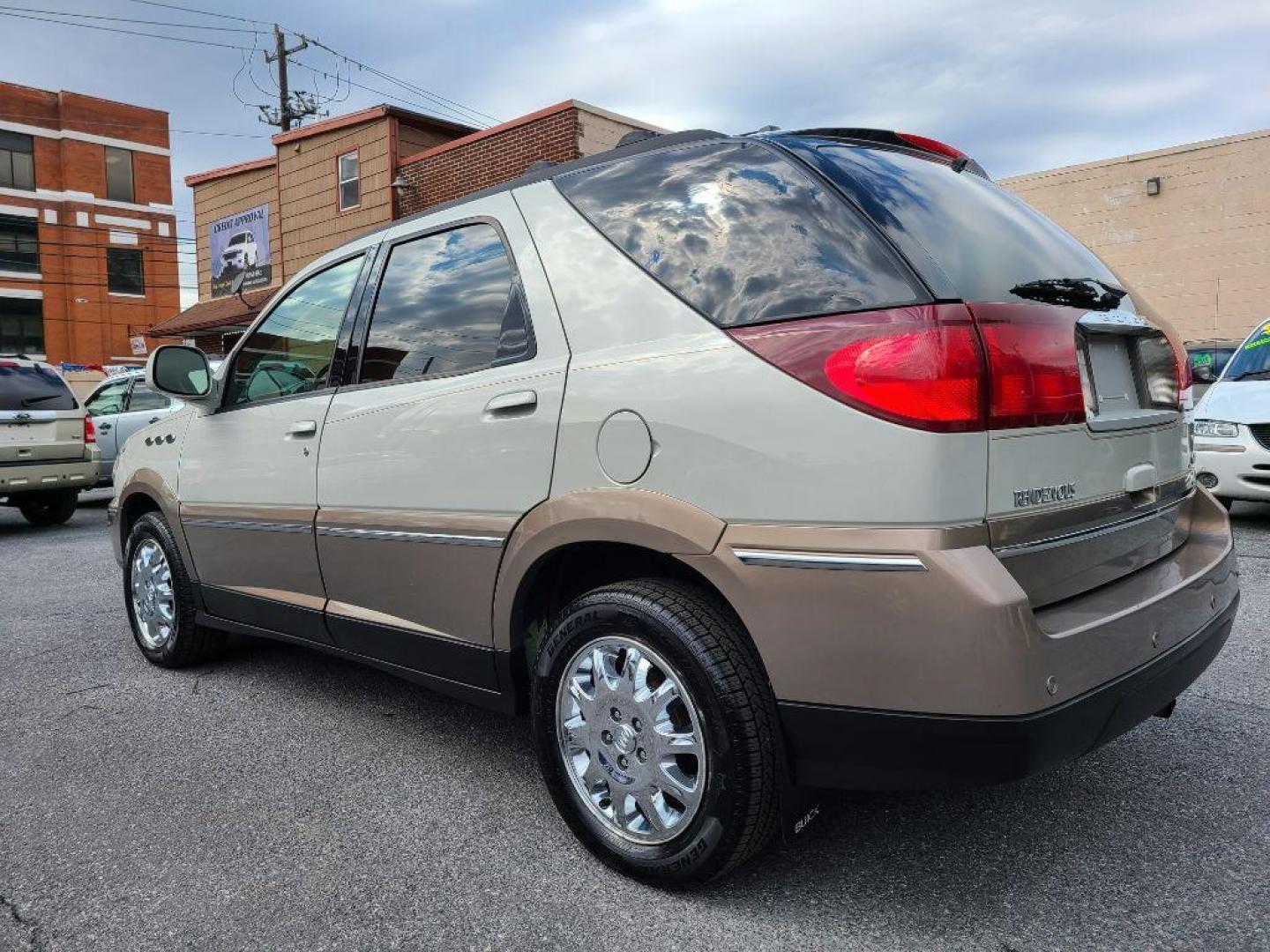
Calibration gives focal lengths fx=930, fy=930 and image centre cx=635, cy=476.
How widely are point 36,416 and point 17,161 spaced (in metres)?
33.3

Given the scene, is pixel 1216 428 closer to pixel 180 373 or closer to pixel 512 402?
pixel 512 402

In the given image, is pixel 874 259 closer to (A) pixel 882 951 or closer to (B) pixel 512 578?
(B) pixel 512 578

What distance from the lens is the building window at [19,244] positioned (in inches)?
1391

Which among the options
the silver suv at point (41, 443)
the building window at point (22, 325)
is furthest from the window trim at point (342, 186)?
the building window at point (22, 325)

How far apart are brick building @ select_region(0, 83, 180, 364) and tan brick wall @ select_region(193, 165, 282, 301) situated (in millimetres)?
17172

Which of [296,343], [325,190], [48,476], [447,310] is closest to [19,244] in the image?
[325,190]

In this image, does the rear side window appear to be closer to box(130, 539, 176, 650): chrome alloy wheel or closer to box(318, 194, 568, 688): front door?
box(318, 194, 568, 688): front door

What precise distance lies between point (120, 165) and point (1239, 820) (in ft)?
A: 143

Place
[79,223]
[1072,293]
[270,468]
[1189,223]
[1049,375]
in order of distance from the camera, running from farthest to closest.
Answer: [79,223] → [1189,223] → [270,468] → [1072,293] → [1049,375]

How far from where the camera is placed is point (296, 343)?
360cm

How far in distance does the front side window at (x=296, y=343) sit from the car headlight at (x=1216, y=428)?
21.3 ft

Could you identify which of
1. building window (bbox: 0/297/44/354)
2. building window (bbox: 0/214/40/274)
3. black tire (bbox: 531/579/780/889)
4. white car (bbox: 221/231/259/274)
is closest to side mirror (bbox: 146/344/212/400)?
black tire (bbox: 531/579/780/889)

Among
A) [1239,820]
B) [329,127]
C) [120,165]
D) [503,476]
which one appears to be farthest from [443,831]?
[120,165]

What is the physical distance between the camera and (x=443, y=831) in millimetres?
2643
